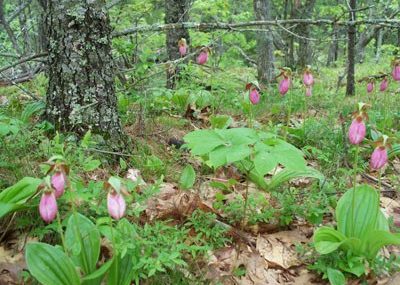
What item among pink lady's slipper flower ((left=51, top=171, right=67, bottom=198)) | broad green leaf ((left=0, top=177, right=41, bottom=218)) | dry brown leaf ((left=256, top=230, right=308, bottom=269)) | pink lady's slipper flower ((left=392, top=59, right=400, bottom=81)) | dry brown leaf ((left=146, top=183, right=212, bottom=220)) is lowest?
dry brown leaf ((left=256, top=230, right=308, bottom=269))

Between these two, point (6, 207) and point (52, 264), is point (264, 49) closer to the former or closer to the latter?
point (6, 207)

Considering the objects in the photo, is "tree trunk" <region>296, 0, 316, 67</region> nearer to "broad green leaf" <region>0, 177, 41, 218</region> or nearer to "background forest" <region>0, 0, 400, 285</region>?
"background forest" <region>0, 0, 400, 285</region>

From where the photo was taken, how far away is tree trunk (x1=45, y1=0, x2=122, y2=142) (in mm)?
2566

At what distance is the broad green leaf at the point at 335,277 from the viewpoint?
199 cm

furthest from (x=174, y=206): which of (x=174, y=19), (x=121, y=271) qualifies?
(x=174, y=19)

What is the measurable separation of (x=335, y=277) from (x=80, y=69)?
74.5 inches

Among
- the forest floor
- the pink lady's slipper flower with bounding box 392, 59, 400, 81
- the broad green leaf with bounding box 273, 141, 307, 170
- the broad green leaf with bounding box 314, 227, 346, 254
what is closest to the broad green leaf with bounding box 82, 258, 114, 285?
the forest floor

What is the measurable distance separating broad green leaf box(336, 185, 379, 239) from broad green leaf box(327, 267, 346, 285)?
24cm

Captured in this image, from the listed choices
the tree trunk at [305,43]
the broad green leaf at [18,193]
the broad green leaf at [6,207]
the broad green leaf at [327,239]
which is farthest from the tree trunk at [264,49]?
the broad green leaf at [6,207]

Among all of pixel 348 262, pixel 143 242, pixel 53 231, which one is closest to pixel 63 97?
pixel 53 231

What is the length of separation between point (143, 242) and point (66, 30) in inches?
59.1

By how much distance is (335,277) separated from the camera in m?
2.00

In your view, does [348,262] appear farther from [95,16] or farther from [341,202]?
[95,16]

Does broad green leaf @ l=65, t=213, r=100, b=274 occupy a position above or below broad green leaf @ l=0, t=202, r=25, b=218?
below
